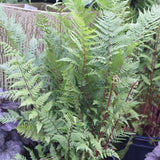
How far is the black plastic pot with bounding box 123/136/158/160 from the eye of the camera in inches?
58.2

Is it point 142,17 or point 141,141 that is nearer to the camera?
point 142,17

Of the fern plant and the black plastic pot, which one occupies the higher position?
the fern plant

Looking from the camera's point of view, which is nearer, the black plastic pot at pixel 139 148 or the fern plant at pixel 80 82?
the fern plant at pixel 80 82

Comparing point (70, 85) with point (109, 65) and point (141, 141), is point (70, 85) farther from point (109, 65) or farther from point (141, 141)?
point (141, 141)

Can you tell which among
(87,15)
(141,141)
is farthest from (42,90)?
(141,141)

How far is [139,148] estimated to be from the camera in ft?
4.91

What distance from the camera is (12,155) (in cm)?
112

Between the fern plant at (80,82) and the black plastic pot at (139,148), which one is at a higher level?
the fern plant at (80,82)

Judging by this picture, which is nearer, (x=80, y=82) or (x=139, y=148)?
(x=80, y=82)

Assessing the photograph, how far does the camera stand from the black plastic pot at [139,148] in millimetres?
1479

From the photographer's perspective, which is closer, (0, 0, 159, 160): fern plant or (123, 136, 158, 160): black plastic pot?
(0, 0, 159, 160): fern plant

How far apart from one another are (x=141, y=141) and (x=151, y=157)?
39cm

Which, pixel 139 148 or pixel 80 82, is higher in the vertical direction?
pixel 80 82

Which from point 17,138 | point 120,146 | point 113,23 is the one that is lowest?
point 120,146
